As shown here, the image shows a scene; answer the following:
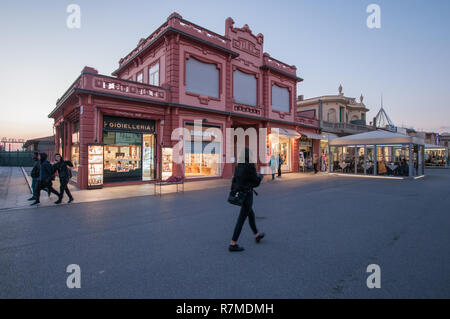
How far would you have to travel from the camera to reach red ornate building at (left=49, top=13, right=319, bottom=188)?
12.5m

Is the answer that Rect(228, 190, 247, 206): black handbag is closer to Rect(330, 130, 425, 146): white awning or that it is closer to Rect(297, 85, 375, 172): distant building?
Rect(330, 130, 425, 146): white awning

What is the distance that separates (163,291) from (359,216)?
5.47m

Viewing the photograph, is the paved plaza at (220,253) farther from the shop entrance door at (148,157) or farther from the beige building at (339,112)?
the beige building at (339,112)

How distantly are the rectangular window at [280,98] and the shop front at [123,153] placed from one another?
11.4 meters

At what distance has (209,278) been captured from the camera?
317 centimetres

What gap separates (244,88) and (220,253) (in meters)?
17.0

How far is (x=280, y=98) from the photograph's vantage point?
2227 centimetres

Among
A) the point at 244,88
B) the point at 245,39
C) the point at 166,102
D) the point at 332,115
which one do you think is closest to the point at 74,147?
the point at 166,102

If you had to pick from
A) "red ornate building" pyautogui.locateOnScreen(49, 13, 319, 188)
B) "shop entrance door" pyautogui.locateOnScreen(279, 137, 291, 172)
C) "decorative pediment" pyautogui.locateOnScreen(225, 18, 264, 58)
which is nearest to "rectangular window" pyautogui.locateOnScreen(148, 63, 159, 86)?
"red ornate building" pyautogui.locateOnScreen(49, 13, 319, 188)

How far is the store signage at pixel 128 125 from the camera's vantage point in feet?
42.9

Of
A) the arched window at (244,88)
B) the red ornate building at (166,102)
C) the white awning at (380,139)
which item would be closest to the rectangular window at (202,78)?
the red ornate building at (166,102)

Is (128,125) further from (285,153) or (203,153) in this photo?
(285,153)

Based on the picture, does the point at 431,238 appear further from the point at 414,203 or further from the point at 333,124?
the point at 333,124

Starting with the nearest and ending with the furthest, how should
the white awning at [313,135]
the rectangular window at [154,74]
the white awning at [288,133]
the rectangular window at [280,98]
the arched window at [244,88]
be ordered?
the rectangular window at [154,74] < the arched window at [244,88] < the white awning at [288,133] < the rectangular window at [280,98] < the white awning at [313,135]
